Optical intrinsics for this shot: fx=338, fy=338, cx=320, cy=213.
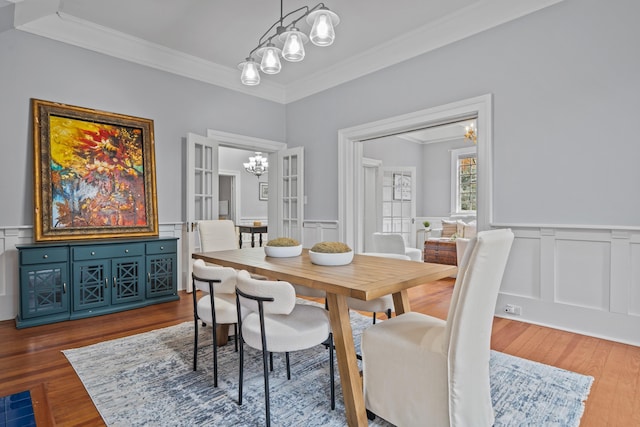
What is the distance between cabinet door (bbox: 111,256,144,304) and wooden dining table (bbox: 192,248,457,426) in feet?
7.08

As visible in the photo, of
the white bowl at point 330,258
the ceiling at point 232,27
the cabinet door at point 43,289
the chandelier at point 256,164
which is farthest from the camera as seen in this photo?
the chandelier at point 256,164

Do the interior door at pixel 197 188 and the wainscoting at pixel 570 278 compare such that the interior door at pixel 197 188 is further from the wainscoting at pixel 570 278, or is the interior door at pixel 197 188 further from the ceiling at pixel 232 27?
the wainscoting at pixel 570 278

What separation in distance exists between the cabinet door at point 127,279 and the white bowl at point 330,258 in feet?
8.21

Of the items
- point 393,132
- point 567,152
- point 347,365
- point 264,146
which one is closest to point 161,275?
point 264,146

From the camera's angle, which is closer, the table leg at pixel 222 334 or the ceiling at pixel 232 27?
the table leg at pixel 222 334

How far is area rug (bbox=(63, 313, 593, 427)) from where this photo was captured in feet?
5.63

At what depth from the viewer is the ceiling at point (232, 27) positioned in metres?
3.25

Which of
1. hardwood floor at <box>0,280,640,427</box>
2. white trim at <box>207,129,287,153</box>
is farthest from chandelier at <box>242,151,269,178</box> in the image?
hardwood floor at <box>0,280,640,427</box>

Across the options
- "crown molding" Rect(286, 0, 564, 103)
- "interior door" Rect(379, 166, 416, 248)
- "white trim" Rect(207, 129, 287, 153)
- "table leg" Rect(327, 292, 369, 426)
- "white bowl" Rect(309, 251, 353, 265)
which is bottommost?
"table leg" Rect(327, 292, 369, 426)

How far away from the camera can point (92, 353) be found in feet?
8.24

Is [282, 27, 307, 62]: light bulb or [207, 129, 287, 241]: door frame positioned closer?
[282, 27, 307, 62]: light bulb

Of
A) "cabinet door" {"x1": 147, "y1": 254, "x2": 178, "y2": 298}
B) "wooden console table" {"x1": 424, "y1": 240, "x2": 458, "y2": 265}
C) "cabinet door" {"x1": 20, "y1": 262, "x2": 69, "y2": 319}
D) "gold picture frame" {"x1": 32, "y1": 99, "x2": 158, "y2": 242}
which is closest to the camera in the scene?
"cabinet door" {"x1": 20, "y1": 262, "x2": 69, "y2": 319}

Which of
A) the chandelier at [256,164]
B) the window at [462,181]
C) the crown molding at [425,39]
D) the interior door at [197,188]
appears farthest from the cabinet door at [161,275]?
the window at [462,181]

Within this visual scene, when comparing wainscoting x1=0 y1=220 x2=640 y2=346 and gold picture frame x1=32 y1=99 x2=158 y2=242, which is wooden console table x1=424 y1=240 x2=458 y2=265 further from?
gold picture frame x1=32 y1=99 x2=158 y2=242
